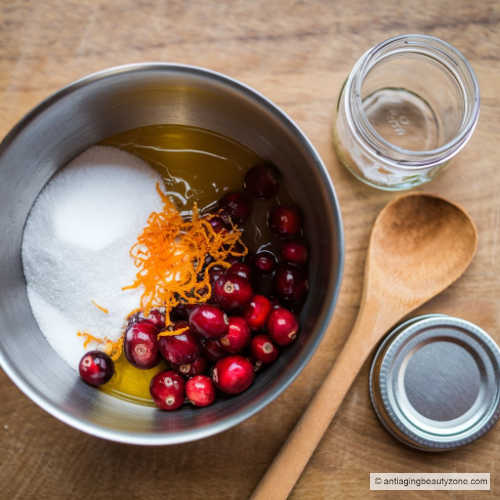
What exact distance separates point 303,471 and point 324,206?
0.55m

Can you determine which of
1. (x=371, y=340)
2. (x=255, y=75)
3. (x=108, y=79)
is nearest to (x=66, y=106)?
(x=108, y=79)

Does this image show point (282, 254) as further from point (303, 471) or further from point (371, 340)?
point (303, 471)

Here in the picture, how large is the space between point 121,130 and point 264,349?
512mm

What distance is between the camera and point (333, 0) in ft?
3.17

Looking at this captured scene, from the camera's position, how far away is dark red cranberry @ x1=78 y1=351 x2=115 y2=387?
87 centimetres

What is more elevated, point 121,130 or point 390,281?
point 121,130

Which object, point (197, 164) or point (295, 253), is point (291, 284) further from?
point (197, 164)

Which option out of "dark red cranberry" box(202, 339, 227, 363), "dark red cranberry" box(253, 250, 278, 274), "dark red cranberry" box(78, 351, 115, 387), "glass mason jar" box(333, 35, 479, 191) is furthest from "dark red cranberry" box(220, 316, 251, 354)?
"glass mason jar" box(333, 35, 479, 191)

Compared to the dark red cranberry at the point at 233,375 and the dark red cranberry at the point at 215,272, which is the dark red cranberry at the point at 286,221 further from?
the dark red cranberry at the point at 233,375

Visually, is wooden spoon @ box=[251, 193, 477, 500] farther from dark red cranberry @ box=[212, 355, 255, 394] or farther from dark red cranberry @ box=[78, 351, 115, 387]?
dark red cranberry @ box=[78, 351, 115, 387]

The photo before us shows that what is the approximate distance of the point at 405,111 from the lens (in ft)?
3.27

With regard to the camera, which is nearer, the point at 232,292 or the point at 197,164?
the point at 232,292

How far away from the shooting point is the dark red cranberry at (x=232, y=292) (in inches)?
33.6

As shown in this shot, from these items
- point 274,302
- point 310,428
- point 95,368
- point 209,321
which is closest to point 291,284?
point 274,302
